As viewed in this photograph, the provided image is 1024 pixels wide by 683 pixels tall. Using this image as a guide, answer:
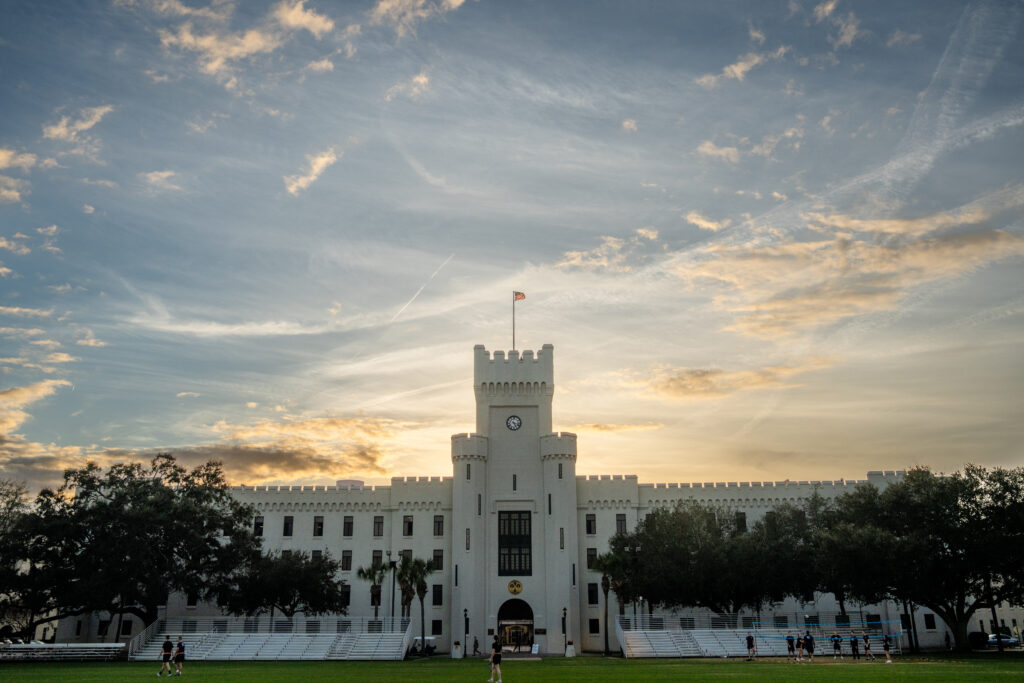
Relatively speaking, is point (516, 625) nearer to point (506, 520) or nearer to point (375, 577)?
point (506, 520)

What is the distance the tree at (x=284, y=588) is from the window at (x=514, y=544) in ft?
46.1

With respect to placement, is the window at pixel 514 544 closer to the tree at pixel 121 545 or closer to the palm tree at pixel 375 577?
the palm tree at pixel 375 577

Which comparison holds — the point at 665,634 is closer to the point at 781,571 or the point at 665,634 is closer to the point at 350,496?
the point at 781,571

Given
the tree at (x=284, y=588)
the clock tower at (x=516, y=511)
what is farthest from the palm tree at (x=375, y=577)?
the clock tower at (x=516, y=511)

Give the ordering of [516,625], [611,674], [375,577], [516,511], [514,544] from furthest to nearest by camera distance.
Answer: [516,511] < [514,544] < [516,625] < [375,577] < [611,674]

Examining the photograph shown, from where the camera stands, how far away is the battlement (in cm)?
7475

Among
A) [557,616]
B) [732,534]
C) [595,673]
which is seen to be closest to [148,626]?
[557,616]

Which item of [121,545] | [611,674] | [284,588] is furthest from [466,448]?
[611,674]

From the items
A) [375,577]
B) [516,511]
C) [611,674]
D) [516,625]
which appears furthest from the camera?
[516,511]

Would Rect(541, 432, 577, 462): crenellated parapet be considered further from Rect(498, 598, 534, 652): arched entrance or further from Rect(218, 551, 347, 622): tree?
Rect(218, 551, 347, 622): tree

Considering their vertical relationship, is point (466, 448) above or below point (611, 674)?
above

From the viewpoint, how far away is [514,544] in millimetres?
69938

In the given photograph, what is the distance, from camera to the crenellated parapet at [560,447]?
232 feet

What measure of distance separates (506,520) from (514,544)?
7.07 ft
